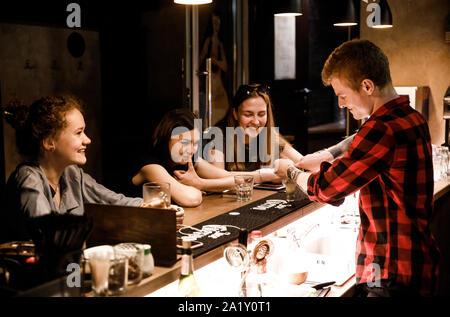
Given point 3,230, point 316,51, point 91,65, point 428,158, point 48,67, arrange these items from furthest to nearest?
point 316,51
point 91,65
point 48,67
point 3,230
point 428,158

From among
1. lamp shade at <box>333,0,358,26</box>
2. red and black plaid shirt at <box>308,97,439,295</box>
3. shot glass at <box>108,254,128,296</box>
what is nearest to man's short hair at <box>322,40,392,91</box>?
red and black plaid shirt at <box>308,97,439,295</box>

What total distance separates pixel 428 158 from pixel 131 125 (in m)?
3.92

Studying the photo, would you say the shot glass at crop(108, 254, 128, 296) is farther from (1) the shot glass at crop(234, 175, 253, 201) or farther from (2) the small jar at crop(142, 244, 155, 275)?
(1) the shot glass at crop(234, 175, 253, 201)

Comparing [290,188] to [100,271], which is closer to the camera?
[100,271]

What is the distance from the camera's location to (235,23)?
6648 mm

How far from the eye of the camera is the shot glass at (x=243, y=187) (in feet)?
9.20

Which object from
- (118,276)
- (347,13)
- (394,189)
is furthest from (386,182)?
(347,13)

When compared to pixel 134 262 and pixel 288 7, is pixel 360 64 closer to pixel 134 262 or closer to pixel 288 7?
pixel 134 262

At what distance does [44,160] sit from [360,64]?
55.2 inches

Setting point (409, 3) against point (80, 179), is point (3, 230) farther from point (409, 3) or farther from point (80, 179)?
point (409, 3)

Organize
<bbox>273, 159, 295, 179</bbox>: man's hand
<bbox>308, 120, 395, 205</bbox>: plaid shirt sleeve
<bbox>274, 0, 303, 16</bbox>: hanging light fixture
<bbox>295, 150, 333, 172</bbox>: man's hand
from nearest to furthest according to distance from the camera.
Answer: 1. <bbox>308, 120, 395, 205</bbox>: plaid shirt sleeve
2. <bbox>295, 150, 333, 172</bbox>: man's hand
3. <bbox>273, 159, 295, 179</bbox>: man's hand
4. <bbox>274, 0, 303, 16</bbox>: hanging light fixture

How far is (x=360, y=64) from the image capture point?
78.5 inches

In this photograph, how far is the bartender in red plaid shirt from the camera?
6.17 ft

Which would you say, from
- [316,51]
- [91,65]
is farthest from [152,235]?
[316,51]
